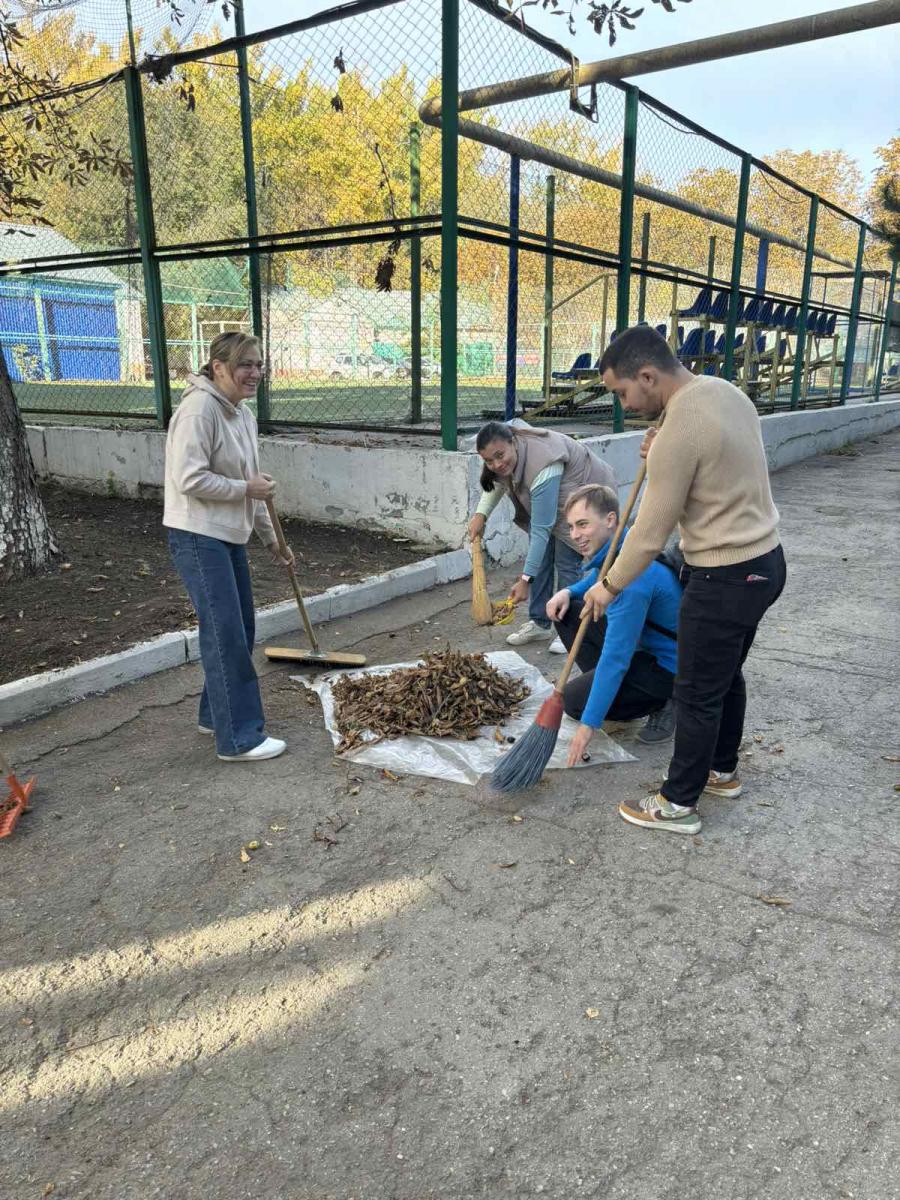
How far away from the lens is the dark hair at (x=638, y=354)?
2611 mm

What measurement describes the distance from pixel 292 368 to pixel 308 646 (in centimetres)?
755

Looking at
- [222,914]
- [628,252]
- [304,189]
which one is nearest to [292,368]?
[304,189]

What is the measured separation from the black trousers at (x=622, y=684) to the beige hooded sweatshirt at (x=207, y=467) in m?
1.54

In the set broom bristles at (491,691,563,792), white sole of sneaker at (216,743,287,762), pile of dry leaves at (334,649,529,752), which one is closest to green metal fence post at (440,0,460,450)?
pile of dry leaves at (334,649,529,752)

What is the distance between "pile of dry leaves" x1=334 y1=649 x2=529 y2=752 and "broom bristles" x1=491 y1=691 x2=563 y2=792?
0.46 meters

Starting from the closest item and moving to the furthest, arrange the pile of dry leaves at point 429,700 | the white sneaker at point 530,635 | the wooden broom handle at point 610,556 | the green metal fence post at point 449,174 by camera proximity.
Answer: the wooden broom handle at point 610,556, the pile of dry leaves at point 429,700, the white sneaker at point 530,635, the green metal fence post at point 449,174

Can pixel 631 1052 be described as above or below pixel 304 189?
below

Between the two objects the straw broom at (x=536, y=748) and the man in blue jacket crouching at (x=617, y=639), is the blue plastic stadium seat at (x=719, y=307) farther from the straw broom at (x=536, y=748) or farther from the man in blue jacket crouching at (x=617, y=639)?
the straw broom at (x=536, y=748)

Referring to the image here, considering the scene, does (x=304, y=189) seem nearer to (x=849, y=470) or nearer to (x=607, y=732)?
(x=607, y=732)

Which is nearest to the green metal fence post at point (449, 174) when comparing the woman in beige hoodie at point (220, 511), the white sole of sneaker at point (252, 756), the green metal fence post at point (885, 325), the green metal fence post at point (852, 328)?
the woman in beige hoodie at point (220, 511)

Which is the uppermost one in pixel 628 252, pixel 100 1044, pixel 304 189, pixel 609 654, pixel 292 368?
pixel 304 189

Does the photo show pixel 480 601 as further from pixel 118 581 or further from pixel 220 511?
pixel 118 581

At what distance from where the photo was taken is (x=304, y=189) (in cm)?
920

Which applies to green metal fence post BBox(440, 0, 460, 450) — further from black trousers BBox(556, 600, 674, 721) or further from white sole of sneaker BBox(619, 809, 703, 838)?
white sole of sneaker BBox(619, 809, 703, 838)
